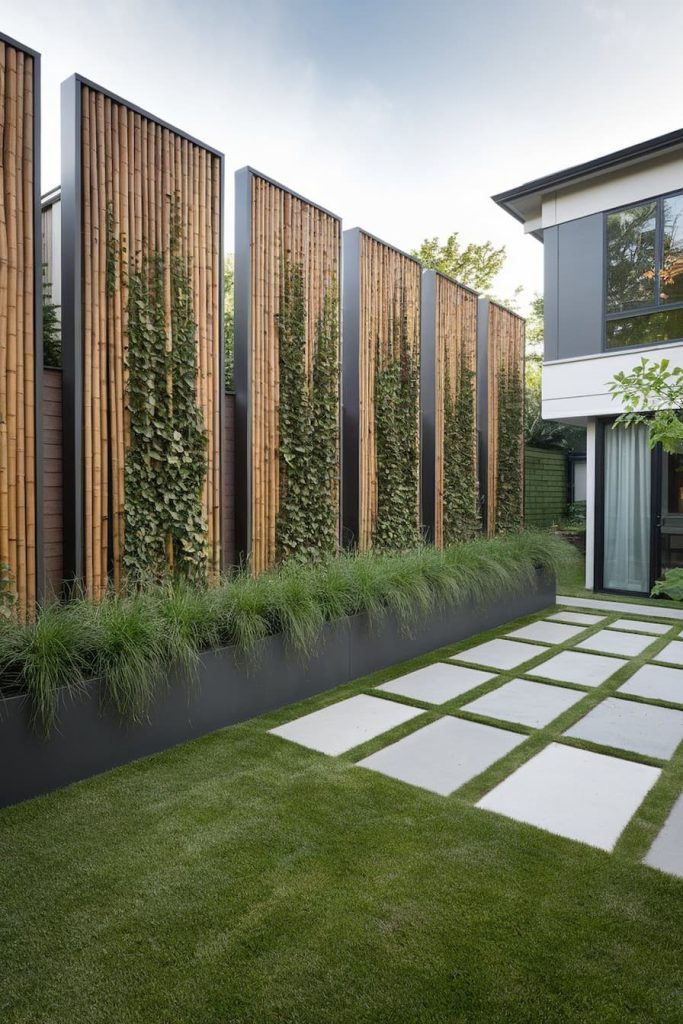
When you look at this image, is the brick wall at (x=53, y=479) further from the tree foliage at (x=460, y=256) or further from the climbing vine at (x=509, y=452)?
the tree foliage at (x=460, y=256)

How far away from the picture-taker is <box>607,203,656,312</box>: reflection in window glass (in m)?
7.12

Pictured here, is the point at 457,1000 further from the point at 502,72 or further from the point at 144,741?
the point at 502,72

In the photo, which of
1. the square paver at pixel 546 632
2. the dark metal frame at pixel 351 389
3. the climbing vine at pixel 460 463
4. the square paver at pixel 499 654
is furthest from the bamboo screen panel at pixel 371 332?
the square paver at pixel 546 632

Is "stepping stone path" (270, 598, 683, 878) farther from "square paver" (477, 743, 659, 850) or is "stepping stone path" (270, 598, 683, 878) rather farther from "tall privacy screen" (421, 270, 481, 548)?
"tall privacy screen" (421, 270, 481, 548)

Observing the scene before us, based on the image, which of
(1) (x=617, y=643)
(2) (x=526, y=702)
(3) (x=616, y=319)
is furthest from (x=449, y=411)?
(2) (x=526, y=702)

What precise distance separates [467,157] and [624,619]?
27.1 ft

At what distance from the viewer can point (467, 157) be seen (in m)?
10.5

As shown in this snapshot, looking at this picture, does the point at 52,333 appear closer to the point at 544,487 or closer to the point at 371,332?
the point at 371,332

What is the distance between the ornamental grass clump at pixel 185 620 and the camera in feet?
8.32

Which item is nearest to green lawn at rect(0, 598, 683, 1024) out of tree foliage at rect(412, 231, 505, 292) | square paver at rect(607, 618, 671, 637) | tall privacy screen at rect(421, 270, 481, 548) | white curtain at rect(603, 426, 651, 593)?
square paver at rect(607, 618, 671, 637)

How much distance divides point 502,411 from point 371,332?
2853 millimetres

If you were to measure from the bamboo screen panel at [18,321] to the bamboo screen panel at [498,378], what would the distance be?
18.3 ft

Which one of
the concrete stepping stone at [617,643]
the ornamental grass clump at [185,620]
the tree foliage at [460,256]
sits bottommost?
the concrete stepping stone at [617,643]

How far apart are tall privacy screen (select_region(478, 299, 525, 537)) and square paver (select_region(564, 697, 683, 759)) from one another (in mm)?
4306
